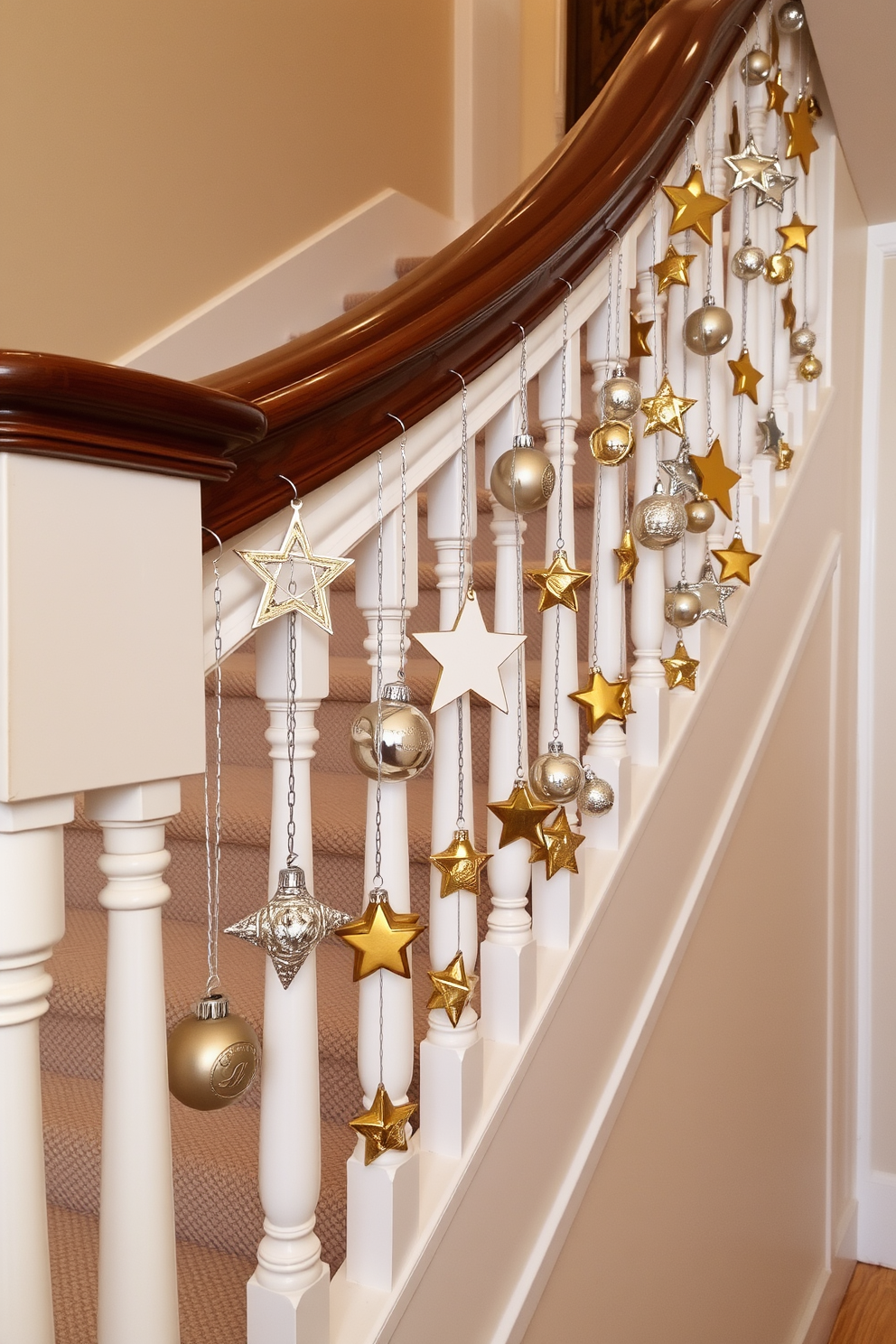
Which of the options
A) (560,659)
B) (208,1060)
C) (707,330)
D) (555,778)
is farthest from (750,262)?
(208,1060)

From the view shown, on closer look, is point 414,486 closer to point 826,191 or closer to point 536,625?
point 536,625

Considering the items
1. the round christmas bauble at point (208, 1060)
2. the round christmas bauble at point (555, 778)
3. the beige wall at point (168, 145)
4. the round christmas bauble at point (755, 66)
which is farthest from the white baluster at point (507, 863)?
the beige wall at point (168, 145)

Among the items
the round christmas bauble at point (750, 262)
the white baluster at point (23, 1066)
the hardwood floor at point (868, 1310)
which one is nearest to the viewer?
the white baluster at point (23, 1066)

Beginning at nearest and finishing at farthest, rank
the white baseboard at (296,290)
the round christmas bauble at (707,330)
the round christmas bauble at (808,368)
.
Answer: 1. the round christmas bauble at (707,330)
2. the round christmas bauble at (808,368)
3. the white baseboard at (296,290)

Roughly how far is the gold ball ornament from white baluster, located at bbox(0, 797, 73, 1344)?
1.70 ft

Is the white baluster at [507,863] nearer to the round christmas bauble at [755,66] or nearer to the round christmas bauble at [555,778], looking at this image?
the round christmas bauble at [555,778]

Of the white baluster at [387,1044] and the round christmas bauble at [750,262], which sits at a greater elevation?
the round christmas bauble at [750,262]

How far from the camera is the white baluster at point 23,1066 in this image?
0.49 meters

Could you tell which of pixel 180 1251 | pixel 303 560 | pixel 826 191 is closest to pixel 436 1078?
pixel 180 1251

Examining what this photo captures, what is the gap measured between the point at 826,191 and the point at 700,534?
2.69 feet

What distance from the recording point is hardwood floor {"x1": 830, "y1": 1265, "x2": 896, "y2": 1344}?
2.06 m

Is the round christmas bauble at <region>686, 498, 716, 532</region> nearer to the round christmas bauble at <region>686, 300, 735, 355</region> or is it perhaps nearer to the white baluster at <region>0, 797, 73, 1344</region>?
the round christmas bauble at <region>686, 300, 735, 355</region>

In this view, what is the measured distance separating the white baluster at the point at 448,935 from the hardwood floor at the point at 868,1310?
5.40ft

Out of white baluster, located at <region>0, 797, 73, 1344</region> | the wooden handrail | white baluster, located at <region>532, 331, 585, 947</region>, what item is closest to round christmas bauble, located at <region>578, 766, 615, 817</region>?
white baluster, located at <region>532, 331, 585, 947</region>
